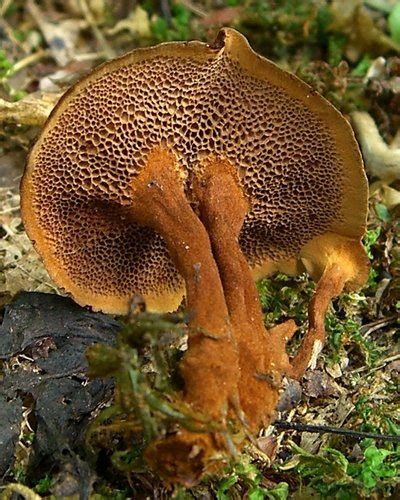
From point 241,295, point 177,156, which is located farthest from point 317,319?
point 177,156

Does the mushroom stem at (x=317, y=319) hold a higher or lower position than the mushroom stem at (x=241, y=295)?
lower

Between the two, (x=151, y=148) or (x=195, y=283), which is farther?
(x=151, y=148)

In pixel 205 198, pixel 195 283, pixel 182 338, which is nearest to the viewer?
pixel 195 283

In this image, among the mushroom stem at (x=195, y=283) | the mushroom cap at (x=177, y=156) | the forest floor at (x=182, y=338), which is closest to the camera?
the mushroom stem at (x=195, y=283)

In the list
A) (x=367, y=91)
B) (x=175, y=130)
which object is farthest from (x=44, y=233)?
(x=367, y=91)

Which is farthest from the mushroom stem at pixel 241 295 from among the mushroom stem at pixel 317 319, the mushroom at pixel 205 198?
the mushroom stem at pixel 317 319

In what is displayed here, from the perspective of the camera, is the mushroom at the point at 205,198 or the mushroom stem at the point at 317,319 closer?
the mushroom at the point at 205,198

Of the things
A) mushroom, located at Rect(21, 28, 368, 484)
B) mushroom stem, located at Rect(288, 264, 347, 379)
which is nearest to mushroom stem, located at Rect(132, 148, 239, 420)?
mushroom, located at Rect(21, 28, 368, 484)

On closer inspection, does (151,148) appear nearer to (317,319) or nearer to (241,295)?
(241,295)

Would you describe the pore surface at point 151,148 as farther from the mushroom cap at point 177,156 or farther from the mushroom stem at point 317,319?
the mushroom stem at point 317,319
